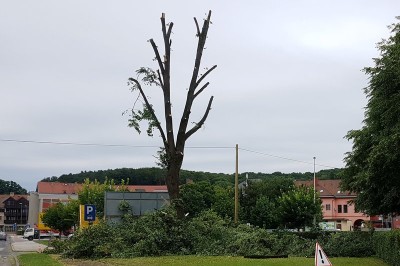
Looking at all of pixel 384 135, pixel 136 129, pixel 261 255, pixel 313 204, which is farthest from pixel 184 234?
pixel 313 204

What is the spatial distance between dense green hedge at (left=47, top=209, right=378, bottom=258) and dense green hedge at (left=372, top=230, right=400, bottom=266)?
6.80ft

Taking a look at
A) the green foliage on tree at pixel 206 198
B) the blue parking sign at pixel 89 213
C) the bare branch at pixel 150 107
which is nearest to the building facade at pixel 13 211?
the green foliage on tree at pixel 206 198

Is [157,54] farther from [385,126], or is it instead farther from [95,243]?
[385,126]

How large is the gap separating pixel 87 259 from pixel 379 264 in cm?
1197

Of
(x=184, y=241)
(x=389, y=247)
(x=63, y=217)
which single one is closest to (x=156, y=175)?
(x=63, y=217)

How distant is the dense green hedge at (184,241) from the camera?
1039 inches

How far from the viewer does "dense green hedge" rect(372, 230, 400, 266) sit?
20594 millimetres

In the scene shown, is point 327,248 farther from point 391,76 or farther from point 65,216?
point 65,216

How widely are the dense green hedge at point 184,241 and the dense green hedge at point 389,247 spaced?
2.07 metres

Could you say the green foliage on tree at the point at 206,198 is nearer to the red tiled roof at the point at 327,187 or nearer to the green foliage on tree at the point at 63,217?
the green foliage on tree at the point at 63,217

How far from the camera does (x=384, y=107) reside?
2073 centimetres

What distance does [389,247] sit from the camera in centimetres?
2245

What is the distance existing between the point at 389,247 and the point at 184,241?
925cm

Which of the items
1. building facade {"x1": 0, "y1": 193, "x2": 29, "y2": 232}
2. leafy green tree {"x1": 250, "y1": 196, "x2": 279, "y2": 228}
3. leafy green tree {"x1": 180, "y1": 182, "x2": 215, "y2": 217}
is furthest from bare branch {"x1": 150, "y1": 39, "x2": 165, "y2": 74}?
building facade {"x1": 0, "y1": 193, "x2": 29, "y2": 232}
